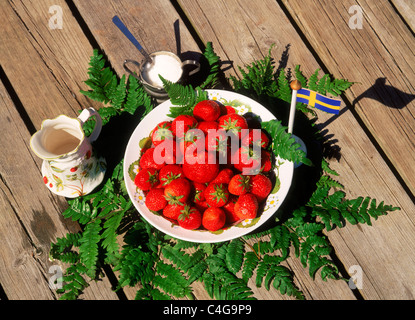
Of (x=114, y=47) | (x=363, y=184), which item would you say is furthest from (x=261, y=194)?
(x=114, y=47)

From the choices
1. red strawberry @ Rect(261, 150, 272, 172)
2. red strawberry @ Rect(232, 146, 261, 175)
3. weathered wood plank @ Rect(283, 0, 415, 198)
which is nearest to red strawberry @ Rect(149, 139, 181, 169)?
red strawberry @ Rect(232, 146, 261, 175)

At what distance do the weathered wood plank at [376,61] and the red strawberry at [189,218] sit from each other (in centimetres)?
100

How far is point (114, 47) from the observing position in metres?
1.92

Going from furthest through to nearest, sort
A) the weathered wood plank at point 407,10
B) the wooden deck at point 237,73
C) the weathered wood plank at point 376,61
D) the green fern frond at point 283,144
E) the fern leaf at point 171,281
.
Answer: the weathered wood plank at point 407,10, the weathered wood plank at point 376,61, the wooden deck at point 237,73, the fern leaf at point 171,281, the green fern frond at point 283,144

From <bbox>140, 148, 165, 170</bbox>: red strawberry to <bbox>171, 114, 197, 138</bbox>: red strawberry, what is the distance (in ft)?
0.41

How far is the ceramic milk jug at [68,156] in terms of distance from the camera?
1487 millimetres

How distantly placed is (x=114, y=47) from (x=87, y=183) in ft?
2.43

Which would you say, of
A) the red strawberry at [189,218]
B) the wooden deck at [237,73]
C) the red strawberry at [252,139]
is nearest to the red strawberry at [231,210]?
the red strawberry at [189,218]

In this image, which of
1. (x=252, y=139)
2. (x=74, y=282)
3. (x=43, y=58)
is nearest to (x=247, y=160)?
(x=252, y=139)

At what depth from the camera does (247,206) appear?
1.36 meters

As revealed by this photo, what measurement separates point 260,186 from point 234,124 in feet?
0.85

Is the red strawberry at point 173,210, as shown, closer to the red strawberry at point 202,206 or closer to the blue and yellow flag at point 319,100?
the red strawberry at point 202,206

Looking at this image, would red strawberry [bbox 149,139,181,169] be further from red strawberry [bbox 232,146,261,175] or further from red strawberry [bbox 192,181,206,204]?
red strawberry [bbox 232,146,261,175]
